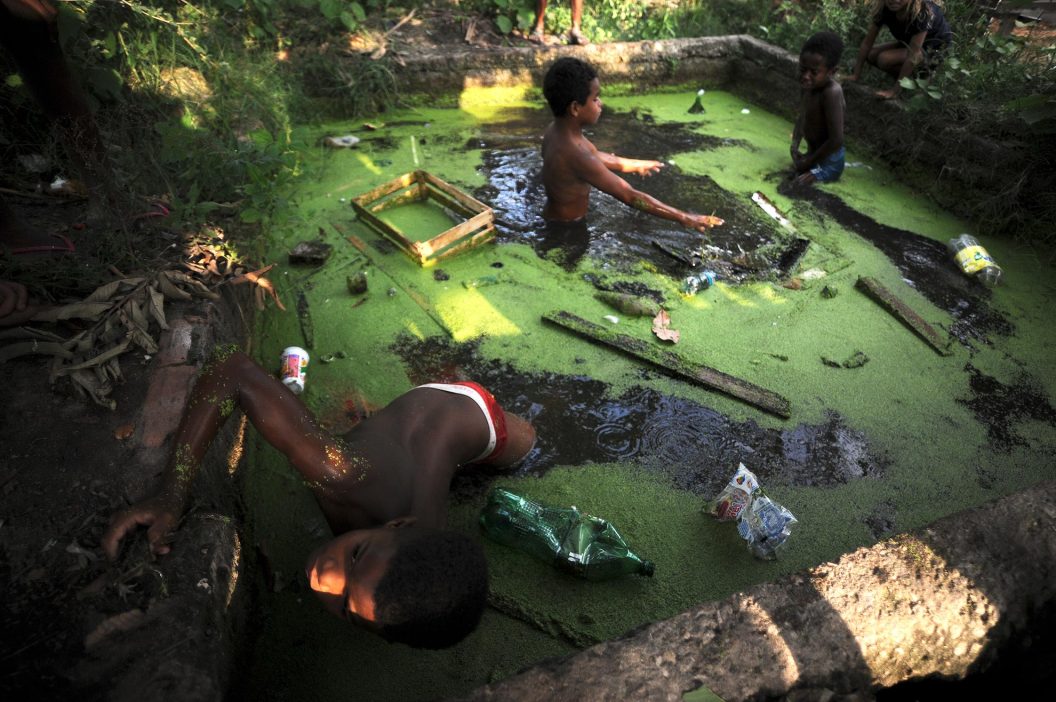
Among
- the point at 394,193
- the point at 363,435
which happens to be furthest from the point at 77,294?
the point at 394,193

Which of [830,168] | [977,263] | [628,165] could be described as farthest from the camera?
[830,168]

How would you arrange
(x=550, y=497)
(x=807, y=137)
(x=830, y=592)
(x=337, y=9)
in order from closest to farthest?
(x=830, y=592)
(x=550, y=497)
(x=807, y=137)
(x=337, y=9)

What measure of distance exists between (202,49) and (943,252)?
5911mm

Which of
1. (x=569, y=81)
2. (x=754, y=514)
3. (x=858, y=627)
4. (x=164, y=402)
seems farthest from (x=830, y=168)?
(x=164, y=402)

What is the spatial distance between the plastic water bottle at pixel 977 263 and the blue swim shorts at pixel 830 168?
1254 millimetres

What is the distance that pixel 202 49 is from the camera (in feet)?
14.7

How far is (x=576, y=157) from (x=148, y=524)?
319cm

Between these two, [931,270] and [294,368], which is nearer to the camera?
[294,368]

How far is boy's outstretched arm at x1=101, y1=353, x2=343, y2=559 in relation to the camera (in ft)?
5.98

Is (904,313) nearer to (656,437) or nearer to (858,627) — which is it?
(656,437)

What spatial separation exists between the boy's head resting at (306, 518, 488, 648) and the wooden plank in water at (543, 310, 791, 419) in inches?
71.4

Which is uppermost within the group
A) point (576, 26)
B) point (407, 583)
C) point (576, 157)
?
point (576, 26)

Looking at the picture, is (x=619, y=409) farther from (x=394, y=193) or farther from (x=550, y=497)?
(x=394, y=193)

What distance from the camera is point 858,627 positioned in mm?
1630
